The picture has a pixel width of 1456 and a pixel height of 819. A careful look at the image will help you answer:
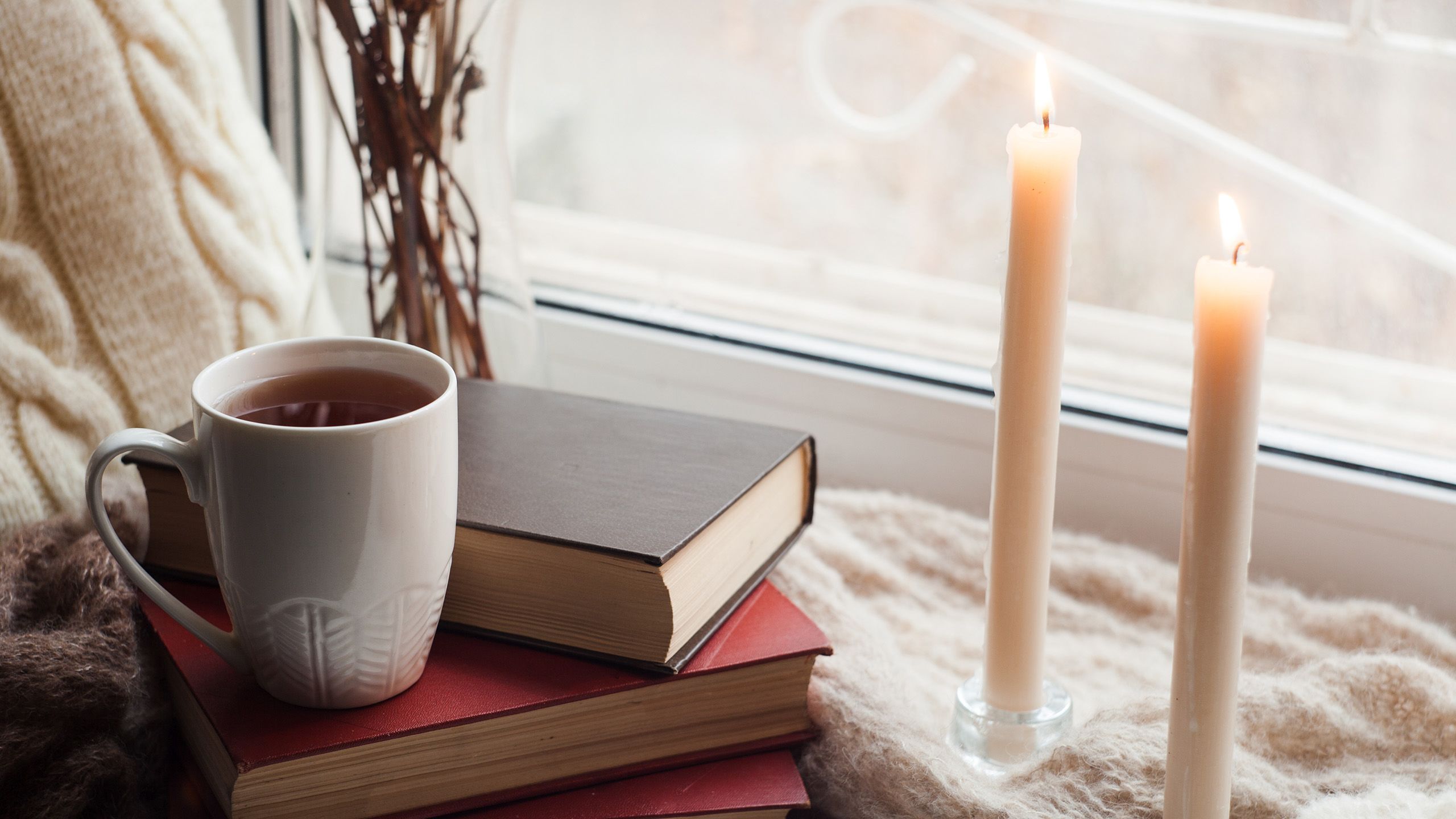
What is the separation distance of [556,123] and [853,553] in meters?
0.48

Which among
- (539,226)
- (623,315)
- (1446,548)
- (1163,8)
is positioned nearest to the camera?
(1446,548)

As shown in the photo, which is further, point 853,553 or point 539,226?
point 539,226

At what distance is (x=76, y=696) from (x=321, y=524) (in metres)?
0.15

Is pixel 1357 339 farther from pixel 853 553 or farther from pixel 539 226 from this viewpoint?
pixel 539 226

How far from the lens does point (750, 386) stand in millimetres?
843

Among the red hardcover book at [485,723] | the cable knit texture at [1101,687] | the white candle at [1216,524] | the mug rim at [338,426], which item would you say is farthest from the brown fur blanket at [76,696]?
the white candle at [1216,524]

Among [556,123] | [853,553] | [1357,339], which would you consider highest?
[556,123]

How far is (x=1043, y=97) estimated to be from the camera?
467 mm

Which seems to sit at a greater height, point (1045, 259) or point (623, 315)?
point (1045, 259)

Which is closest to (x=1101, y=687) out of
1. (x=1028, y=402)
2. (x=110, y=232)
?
(x=1028, y=402)

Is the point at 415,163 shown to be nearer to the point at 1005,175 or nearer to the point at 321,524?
the point at 321,524

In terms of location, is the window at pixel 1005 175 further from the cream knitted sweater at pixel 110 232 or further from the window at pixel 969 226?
the cream knitted sweater at pixel 110 232

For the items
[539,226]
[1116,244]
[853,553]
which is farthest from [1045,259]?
[539,226]

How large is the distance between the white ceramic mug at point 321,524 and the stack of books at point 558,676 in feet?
0.07
